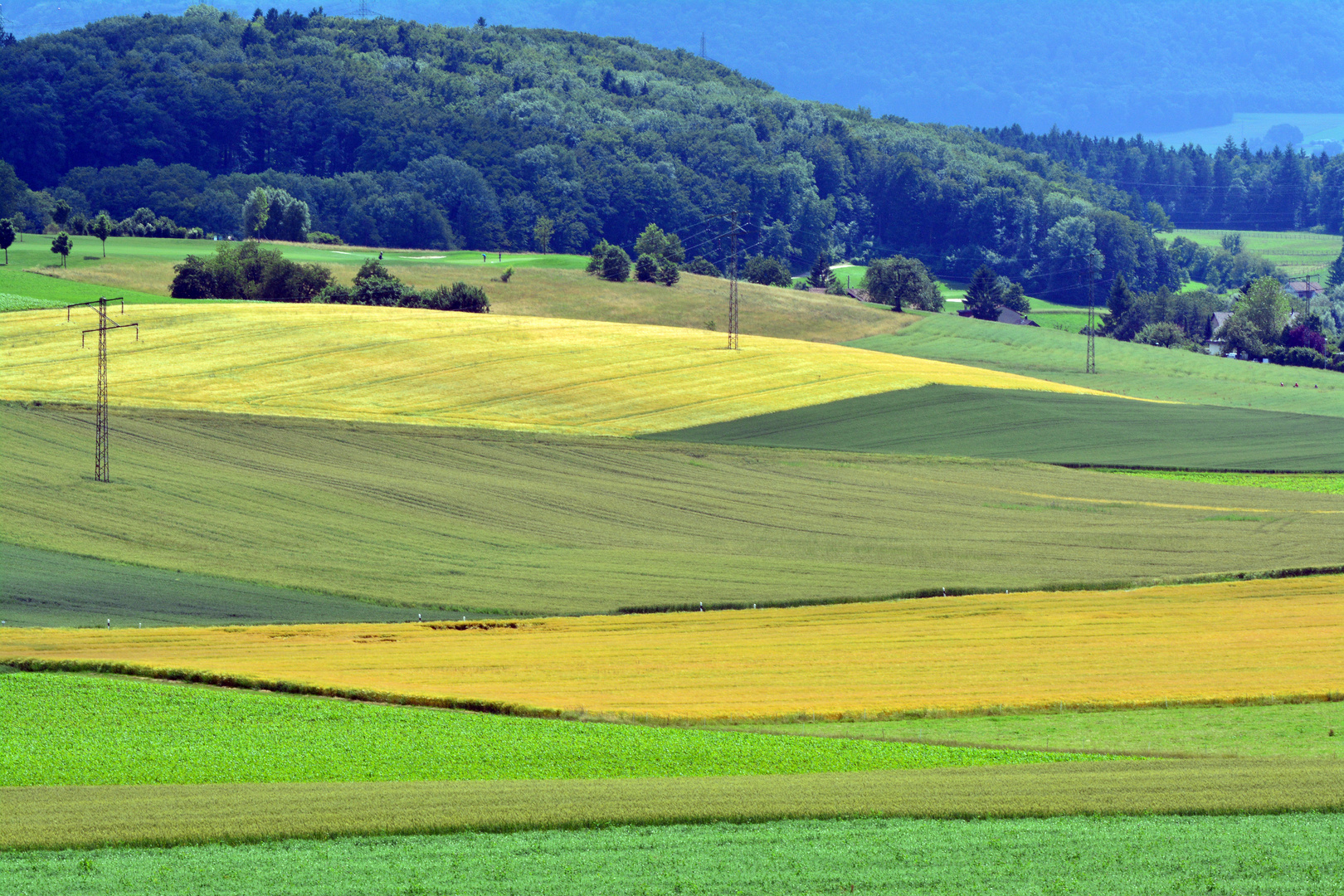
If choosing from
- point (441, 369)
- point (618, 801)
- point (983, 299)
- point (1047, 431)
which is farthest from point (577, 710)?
point (983, 299)

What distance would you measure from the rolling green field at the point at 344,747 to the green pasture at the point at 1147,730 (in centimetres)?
102

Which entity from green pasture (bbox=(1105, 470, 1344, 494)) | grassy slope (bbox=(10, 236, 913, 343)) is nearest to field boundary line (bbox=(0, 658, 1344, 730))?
green pasture (bbox=(1105, 470, 1344, 494))

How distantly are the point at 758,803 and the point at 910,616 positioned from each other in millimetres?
17417

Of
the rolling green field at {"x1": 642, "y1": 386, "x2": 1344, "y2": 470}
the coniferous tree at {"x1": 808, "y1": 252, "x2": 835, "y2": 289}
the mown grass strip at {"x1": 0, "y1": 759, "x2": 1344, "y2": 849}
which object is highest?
the coniferous tree at {"x1": 808, "y1": 252, "x2": 835, "y2": 289}

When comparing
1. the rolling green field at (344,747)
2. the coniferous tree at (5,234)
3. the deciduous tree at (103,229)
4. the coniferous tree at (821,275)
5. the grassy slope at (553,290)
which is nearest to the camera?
the rolling green field at (344,747)

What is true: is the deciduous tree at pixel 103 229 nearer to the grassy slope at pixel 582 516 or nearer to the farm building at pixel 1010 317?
the grassy slope at pixel 582 516

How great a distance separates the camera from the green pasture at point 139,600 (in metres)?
35.7

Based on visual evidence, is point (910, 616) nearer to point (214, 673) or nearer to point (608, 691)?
point (608, 691)

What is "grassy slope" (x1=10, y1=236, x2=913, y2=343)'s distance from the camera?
108 metres

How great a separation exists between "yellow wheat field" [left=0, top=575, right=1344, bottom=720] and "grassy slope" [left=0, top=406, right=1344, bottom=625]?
291 centimetres

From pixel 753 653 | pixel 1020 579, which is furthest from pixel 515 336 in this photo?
pixel 753 653

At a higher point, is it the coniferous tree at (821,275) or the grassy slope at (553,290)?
the coniferous tree at (821,275)

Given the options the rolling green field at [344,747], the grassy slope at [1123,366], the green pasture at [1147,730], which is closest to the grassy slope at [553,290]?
the grassy slope at [1123,366]

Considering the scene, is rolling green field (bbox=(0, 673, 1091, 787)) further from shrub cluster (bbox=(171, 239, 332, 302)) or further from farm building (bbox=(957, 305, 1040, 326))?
farm building (bbox=(957, 305, 1040, 326))
